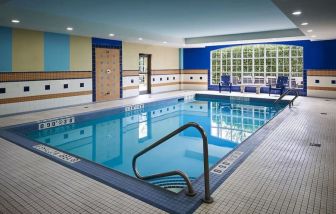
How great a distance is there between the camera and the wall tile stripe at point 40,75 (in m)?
7.00

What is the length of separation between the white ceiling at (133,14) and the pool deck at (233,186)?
238 centimetres

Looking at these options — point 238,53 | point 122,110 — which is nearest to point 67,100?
point 122,110

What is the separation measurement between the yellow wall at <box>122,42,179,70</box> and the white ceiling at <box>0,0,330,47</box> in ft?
5.19

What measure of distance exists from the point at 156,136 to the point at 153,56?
21.7 ft

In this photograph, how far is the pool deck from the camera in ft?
7.87

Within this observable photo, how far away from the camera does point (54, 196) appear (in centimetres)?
263

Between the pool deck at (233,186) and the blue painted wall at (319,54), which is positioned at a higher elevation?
the blue painted wall at (319,54)

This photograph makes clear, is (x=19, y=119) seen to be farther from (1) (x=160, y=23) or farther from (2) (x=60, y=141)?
(1) (x=160, y=23)

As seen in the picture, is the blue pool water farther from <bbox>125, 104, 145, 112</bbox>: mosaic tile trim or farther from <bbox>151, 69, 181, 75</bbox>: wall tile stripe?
<bbox>151, 69, 181, 75</bbox>: wall tile stripe

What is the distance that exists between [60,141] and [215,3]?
417cm

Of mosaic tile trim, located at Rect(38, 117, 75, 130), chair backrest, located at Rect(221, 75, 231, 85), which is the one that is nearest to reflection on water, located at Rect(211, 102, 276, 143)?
chair backrest, located at Rect(221, 75, 231, 85)

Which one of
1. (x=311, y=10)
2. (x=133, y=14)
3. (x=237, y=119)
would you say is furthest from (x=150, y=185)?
(x=237, y=119)

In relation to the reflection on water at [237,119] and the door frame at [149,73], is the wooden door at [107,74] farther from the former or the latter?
the reflection on water at [237,119]

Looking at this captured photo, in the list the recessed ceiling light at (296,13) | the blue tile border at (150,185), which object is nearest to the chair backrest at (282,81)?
the recessed ceiling light at (296,13)
